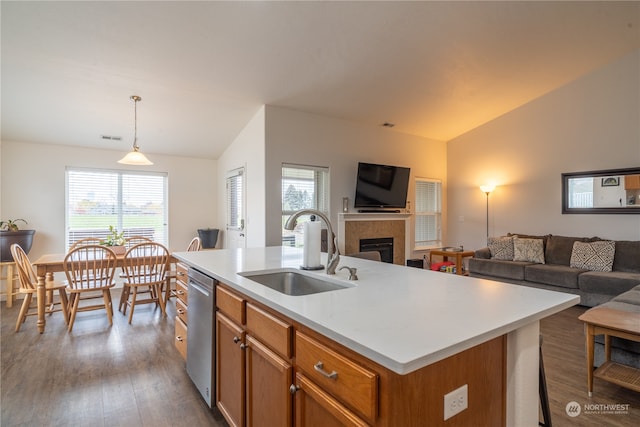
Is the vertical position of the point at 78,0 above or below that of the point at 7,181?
above

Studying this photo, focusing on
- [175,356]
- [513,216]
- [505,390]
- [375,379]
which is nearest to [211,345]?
[175,356]

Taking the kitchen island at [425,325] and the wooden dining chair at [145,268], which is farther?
the wooden dining chair at [145,268]

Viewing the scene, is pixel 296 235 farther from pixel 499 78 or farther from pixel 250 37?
pixel 499 78

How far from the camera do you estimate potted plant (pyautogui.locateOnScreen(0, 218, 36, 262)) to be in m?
4.24

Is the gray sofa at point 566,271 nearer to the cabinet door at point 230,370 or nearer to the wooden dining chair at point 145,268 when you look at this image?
the cabinet door at point 230,370

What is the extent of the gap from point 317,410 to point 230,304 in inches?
31.6

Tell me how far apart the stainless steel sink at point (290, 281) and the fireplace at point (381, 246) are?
3479 mm

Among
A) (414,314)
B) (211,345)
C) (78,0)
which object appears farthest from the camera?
(78,0)

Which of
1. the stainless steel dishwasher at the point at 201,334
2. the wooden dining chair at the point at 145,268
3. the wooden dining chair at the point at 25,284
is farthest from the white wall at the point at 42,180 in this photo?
the stainless steel dishwasher at the point at 201,334

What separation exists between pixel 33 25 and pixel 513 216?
6742 mm

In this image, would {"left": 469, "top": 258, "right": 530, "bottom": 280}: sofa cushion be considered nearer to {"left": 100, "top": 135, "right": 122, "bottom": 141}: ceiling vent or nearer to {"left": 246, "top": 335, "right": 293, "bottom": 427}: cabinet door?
{"left": 246, "top": 335, "right": 293, "bottom": 427}: cabinet door

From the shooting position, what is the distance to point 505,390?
115cm

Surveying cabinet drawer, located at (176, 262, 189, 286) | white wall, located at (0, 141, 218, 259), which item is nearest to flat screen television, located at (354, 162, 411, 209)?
cabinet drawer, located at (176, 262, 189, 286)

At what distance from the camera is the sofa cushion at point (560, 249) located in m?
4.79
